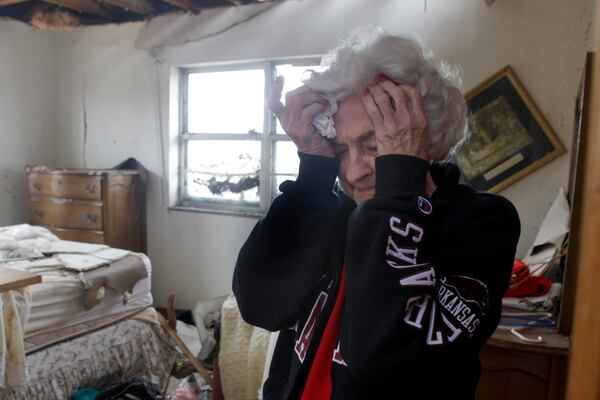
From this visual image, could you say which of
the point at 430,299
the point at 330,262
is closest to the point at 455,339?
the point at 430,299

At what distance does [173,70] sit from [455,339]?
3.39 meters

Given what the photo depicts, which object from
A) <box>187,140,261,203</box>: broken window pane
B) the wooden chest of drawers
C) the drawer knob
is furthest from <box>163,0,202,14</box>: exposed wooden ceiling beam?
the drawer knob

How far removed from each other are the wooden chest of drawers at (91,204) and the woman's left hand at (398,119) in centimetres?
300

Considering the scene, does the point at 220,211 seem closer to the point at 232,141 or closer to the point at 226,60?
the point at 232,141

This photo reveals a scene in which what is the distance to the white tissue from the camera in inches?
34.4

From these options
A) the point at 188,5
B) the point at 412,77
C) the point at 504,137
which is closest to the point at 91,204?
the point at 188,5

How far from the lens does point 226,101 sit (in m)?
3.51

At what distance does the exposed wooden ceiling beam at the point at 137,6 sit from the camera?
3203 mm

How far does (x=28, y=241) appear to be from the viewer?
259 centimetres

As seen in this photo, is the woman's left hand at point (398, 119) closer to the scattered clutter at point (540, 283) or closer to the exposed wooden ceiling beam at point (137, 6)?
the scattered clutter at point (540, 283)

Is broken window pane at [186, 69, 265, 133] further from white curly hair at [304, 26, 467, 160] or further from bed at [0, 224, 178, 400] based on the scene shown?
white curly hair at [304, 26, 467, 160]

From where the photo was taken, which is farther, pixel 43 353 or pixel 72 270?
pixel 72 270

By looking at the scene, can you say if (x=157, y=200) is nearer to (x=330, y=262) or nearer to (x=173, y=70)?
(x=173, y=70)

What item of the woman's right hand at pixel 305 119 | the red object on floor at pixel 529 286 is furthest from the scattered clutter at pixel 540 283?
the woman's right hand at pixel 305 119
